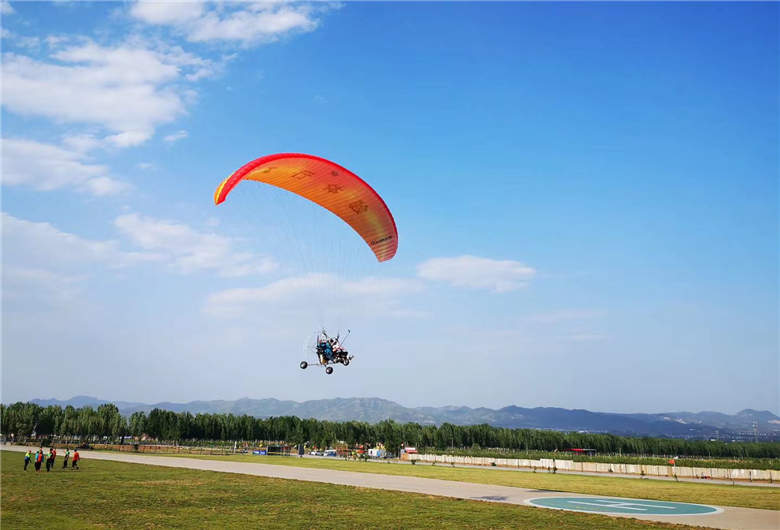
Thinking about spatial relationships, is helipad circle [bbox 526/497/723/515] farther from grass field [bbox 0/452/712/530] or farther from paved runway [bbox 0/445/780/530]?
grass field [bbox 0/452/712/530]

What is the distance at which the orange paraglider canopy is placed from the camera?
2058 centimetres

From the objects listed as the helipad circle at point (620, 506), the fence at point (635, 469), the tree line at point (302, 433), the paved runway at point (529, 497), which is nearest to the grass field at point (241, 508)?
the paved runway at point (529, 497)

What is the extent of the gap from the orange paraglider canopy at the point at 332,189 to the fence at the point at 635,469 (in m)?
31.9

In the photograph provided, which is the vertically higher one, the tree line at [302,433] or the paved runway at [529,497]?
the paved runway at [529,497]

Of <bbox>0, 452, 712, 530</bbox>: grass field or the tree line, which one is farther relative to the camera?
the tree line

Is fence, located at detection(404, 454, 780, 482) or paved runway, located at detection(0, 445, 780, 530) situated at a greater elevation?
paved runway, located at detection(0, 445, 780, 530)

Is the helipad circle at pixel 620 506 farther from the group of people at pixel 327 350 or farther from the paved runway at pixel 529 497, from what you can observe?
the group of people at pixel 327 350

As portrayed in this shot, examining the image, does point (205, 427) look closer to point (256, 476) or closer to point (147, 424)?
point (147, 424)

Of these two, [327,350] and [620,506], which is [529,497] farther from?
[327,350]

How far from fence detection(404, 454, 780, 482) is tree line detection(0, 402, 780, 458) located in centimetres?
4434

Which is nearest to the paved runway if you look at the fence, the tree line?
the fence

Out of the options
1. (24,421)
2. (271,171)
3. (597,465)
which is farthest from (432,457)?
(24,421)

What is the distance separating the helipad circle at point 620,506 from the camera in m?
20.5

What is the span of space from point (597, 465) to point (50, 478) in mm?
42874
